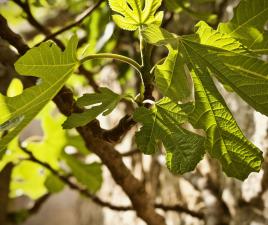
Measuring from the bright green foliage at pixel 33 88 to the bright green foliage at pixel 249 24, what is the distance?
0.22 meters

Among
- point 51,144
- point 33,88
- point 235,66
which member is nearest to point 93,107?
point 33,88

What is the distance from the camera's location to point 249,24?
25.0 inches

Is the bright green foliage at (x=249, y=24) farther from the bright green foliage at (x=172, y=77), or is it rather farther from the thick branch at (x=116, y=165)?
the thick branch at (x=116, y=165)

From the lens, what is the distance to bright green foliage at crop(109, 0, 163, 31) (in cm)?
60

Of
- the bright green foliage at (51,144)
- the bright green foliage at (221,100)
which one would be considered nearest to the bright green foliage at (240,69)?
the bright green foliage at (221,100)

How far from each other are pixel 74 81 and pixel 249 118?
0.60 meters

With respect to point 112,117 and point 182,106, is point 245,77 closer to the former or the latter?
point 182,106

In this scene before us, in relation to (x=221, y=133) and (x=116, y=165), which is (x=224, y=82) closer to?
(x=221, y=133)

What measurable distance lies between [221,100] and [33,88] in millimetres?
258

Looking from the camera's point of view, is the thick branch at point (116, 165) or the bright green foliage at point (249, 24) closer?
the bright green foliage at point (249, 24)

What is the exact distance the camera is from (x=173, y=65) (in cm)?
63

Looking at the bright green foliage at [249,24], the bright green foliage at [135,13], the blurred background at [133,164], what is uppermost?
the bright green foliage at [135,13]

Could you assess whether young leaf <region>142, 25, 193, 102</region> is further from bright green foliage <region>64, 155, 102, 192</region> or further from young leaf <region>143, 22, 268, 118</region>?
bright green foliage <region>64, 155, 102, 192</region>

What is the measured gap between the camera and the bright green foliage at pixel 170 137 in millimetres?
611
